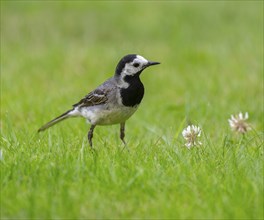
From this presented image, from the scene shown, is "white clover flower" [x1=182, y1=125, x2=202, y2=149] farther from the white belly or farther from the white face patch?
the white face patch

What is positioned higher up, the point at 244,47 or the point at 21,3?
the point at 21,3

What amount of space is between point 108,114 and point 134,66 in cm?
58

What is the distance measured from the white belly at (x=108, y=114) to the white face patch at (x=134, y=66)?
0.38 meters

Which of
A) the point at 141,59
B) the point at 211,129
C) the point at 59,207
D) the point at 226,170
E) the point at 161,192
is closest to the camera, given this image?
the point at 59,207

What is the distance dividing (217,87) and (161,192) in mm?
5945

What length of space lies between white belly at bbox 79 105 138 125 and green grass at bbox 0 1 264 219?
0.24 meters

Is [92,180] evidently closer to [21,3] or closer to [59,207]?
[59,207]

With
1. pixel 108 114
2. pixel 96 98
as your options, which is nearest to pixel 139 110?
pixel 96 98

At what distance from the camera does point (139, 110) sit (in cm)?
975

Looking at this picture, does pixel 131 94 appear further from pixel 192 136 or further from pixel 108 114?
pixel 192 136

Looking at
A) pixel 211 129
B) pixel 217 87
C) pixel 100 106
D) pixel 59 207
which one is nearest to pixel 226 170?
pixel 59 207

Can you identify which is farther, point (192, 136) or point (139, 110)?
point (139, 110)

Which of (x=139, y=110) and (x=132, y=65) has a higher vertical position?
(x=132, y=65)

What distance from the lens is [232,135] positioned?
7.63 metres
